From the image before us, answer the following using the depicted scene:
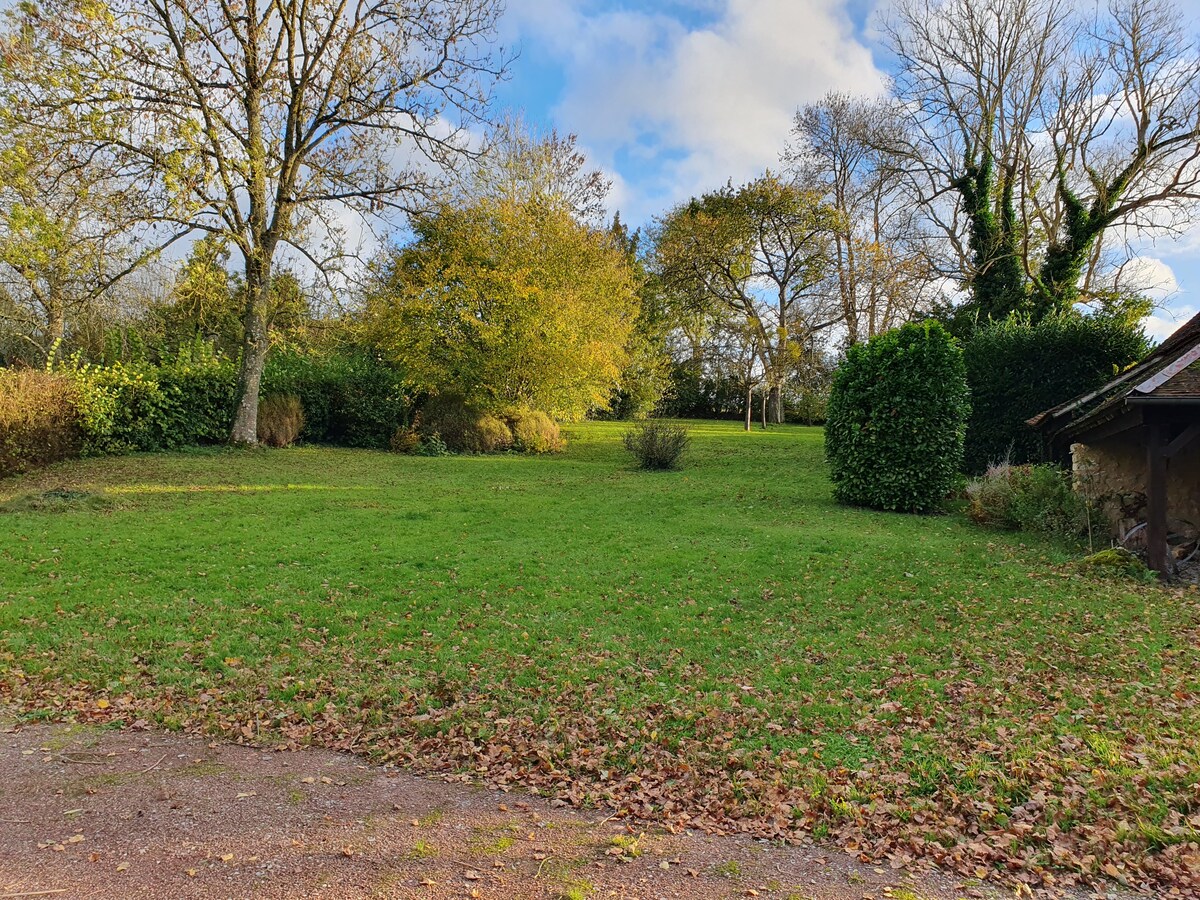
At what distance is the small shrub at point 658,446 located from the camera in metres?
17.7

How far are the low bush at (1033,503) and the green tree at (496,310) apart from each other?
1198cm

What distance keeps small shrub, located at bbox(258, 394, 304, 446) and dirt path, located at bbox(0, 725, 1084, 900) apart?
15644 mm

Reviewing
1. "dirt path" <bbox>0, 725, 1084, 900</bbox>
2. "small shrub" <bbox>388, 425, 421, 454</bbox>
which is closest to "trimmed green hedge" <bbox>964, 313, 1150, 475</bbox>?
"dirt path" <bbox>0, 725, 1084, 900</bbox>

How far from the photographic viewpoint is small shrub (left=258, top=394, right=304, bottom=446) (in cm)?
1819

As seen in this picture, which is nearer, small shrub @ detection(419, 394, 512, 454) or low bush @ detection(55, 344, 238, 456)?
low bush @ detection(55, 344, 238, 456)

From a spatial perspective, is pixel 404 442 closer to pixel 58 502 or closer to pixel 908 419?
pixel 58 502

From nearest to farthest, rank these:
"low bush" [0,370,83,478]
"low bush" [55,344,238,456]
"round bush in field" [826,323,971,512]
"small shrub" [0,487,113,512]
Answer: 1. "small shrub" [0,487,113,512]
2. "round bush in field" [826,323,971,512]
3. "low bush" [0,370,83,478]
4. "low bush" [55,344,238,456]

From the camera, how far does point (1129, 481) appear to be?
9.80 metres

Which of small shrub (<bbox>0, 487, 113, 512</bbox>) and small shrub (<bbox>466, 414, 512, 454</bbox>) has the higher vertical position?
small shrub (<bbox>466, 414, 512, 454</bbox>)

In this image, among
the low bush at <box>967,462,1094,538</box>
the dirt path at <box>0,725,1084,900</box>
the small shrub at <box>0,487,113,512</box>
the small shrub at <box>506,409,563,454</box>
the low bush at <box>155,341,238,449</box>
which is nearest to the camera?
the dirt path at <box>0,725,1084,900</box>

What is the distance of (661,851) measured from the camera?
3.13 m

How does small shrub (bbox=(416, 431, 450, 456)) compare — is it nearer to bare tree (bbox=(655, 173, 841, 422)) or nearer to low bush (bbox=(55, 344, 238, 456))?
low bush (bbox=(55, 344, 238, 456))

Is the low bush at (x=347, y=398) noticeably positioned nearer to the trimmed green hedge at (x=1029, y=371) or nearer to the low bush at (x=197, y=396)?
the low bush at (x=197, y=396)

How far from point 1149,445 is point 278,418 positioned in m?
19.1
